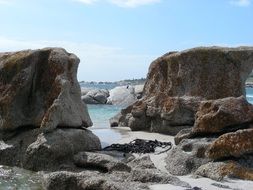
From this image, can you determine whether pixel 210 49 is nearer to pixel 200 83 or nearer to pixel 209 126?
pixel 200 83

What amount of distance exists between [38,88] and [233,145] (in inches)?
327

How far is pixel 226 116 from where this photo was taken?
1449 centimetres

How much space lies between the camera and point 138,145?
62.7ft

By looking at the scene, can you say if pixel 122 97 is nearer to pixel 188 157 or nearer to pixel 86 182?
pixel 188 157

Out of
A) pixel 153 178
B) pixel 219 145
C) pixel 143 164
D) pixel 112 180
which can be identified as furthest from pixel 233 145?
pixel 112 180

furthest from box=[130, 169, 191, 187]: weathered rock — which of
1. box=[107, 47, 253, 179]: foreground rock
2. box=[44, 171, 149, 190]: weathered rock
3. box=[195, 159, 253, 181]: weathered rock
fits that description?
box=[107, 47, 253, 179]: foreground rock

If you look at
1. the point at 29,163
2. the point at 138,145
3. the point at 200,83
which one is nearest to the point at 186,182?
the point at 29,163

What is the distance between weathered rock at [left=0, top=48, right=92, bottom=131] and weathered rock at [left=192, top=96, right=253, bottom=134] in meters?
5.05

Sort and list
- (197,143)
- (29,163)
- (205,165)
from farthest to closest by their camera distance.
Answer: (29,163) < (197,143) < (205,165)

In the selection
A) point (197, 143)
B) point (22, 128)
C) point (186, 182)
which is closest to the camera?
point (186, 182)

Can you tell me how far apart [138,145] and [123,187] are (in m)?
8.81

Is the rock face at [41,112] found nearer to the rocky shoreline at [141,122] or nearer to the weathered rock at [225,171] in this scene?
the rocky shoreline at [141,122]

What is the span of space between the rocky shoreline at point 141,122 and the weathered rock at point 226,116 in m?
0.03

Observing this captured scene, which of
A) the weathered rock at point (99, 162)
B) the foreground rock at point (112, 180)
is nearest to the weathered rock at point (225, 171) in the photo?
the foreground rock at point (112, 180)
